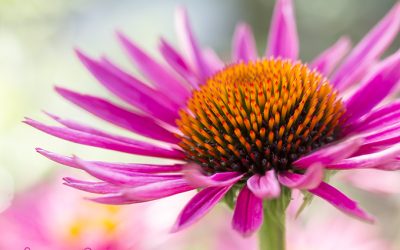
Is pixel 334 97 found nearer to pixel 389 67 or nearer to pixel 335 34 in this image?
pixel 389 67

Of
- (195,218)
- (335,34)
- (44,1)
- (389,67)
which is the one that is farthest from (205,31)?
(195,218)

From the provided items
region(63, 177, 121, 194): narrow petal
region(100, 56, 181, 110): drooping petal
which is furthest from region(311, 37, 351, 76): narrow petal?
region(63, 177, 121, 194): narrow petal

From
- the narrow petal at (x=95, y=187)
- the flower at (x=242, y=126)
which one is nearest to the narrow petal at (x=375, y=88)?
the flower at (x=242, y=126)

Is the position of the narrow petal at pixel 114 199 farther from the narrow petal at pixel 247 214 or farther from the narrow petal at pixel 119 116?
the narrow petal at pixel 119 116

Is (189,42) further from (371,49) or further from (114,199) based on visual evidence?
(114,199)

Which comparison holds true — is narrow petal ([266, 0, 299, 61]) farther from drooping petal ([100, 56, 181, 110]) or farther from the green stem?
the green stem

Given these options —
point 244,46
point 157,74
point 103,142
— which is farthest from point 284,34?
point 103,142
